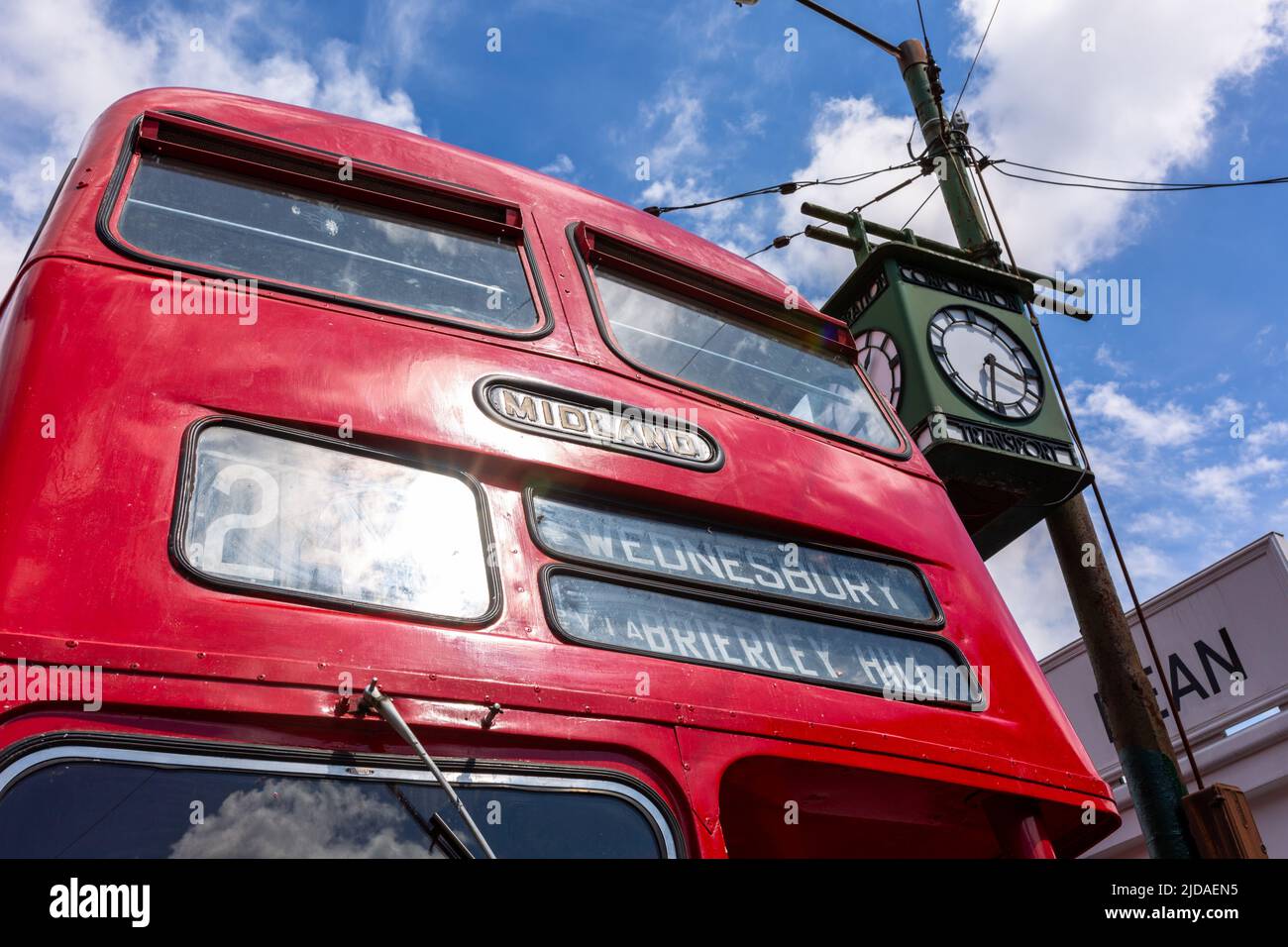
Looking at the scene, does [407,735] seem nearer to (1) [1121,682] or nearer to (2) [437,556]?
(2) [437,556]

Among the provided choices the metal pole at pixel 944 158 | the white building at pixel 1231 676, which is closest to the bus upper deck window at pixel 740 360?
the metal pole at pixel 944 158

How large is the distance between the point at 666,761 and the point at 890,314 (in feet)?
13.0

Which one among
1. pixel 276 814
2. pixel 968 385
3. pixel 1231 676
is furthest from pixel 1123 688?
pixel 1231 676

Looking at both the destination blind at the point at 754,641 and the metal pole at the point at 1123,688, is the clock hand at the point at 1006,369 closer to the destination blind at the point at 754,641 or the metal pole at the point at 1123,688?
the metal pole at the point at 1123,688

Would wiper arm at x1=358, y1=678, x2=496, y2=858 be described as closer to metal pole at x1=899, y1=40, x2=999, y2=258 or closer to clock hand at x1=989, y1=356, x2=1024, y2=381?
clock hand at x1=989, y1=356, x2=1024, y2=381

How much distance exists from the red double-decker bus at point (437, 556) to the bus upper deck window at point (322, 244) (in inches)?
0.5

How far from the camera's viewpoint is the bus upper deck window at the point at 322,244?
2.97 m

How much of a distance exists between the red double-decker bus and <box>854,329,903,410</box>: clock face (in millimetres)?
1710

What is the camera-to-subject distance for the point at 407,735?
1955 millimetres

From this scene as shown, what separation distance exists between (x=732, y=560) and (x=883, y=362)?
3151 mm

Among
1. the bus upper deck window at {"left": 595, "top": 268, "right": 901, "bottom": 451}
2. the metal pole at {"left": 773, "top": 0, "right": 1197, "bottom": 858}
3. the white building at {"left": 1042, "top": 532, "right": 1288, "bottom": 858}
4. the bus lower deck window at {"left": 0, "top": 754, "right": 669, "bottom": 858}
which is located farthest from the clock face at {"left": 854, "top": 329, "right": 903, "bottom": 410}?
the white building at {"left": 1042, "top": 532, "right": 1288, "bottom": 858}
